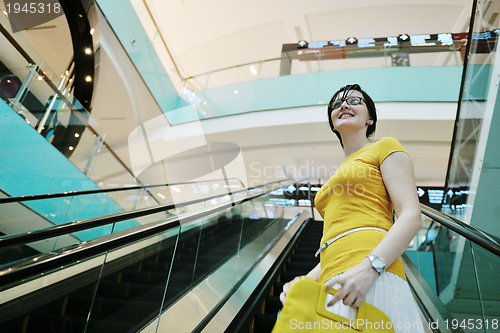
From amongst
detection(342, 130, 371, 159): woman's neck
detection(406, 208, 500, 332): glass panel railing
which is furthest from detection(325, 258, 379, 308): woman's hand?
detection(406, 208, 500, 332): glass panel railing

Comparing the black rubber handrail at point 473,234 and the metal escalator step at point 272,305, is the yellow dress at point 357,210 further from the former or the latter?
the metal escalator step at point 272,305

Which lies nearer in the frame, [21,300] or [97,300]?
[21,300]

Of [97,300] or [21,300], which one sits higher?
[21,300]

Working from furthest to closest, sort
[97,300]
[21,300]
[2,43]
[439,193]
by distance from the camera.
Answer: [439,193] < [2,43] < [97,300] < [21,300]

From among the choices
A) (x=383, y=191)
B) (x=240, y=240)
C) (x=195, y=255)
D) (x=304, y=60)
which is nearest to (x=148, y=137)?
(x=304, y=60)

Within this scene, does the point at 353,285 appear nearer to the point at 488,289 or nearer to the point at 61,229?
the point at 488,289

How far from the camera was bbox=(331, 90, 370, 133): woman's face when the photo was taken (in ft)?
4.08

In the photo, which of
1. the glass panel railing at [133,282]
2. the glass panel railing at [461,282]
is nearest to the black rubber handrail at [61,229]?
the glass panel railing at [133,282]

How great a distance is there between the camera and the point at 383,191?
1000 millimetres

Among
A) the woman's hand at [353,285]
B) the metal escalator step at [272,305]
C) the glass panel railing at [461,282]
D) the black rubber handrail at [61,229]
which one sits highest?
the woman's hand at [353,285]

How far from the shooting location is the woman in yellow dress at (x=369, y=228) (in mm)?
745

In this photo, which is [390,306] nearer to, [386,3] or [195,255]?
[195,255]

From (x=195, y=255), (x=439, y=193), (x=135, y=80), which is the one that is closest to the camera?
(x=195, y=255)

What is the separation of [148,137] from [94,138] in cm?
535
